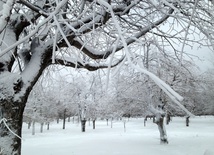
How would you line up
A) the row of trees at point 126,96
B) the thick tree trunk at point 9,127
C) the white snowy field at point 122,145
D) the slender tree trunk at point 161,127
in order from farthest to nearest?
the slender tree trunk at point 161,127 < the white snowy field at point 122,145 < the row of trees at point 126,96 < the thick tree trunk at point 9,127

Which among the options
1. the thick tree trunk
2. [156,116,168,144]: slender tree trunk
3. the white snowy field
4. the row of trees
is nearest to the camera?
the thick tree trunk

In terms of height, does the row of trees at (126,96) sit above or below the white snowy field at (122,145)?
above

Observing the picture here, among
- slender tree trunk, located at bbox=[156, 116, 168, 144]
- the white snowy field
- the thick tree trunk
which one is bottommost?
the white snowy field

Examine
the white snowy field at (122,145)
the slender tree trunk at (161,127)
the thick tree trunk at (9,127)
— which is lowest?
the white snowy field at (122,145)

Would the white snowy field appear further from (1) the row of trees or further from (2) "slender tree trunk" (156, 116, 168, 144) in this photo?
(1) the row of trees

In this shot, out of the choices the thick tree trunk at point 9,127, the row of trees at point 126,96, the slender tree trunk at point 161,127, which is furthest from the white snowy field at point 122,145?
the thick tree trunk at point 9,127

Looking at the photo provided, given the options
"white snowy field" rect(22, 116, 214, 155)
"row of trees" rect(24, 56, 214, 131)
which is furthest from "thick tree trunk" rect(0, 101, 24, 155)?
"white snowy field" rect(22, 116, 214, 155)

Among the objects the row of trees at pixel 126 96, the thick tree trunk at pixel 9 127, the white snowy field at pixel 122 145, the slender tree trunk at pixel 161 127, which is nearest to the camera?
A: the thick tree trunk at pixel 9 127

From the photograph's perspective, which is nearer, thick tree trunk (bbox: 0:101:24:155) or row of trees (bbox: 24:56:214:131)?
thick tree trunk (bbox: 0:101:24:155)

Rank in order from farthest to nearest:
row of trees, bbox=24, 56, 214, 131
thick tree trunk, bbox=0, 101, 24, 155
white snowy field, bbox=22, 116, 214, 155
Answer: white snowy field, bbox=22, 116, 214, 155
row of trees, bbox=24, 56, 214, 131
thick tree trunk, bbox=0, 101, 24, 155

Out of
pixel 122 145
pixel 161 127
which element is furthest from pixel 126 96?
pixel 122 145

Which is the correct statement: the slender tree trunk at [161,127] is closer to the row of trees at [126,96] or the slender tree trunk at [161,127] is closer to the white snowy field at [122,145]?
the white snowy field at [122,145]

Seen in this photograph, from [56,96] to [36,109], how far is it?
5.59m

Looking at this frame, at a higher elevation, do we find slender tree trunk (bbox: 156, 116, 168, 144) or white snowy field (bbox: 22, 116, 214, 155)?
slender tree trunk (bbox: 156, 116, 168, 144)
